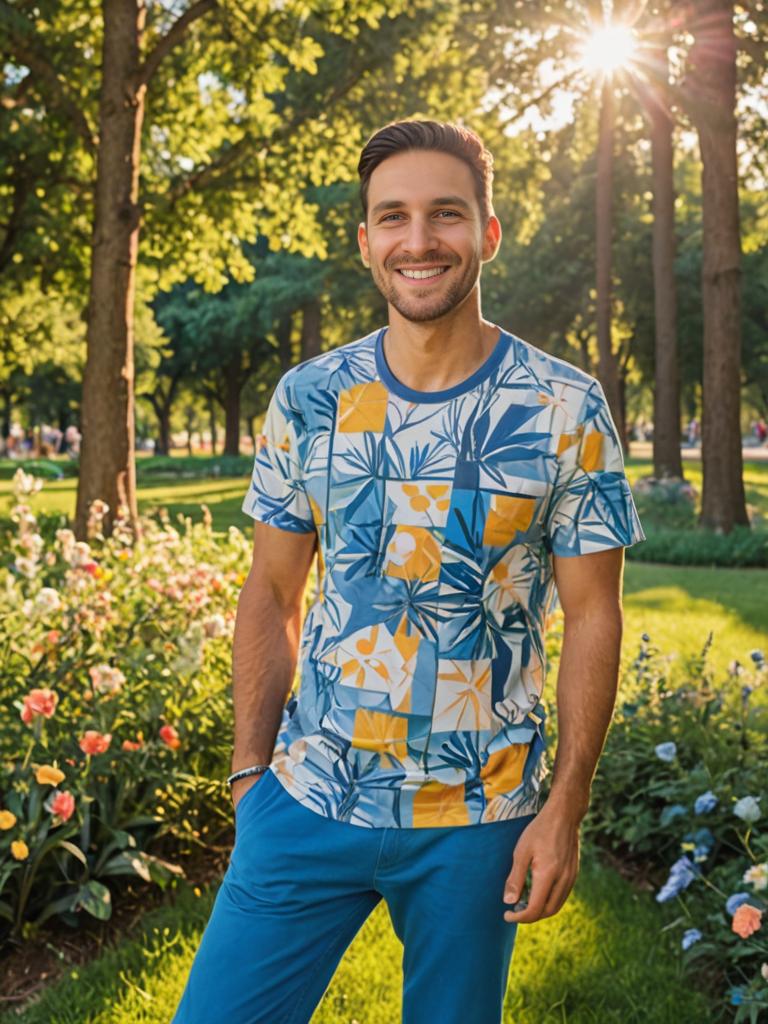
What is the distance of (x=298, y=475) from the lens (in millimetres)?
2182

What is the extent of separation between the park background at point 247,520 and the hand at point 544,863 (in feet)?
4.13

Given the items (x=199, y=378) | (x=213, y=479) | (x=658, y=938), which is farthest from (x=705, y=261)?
(x=199, y=378)

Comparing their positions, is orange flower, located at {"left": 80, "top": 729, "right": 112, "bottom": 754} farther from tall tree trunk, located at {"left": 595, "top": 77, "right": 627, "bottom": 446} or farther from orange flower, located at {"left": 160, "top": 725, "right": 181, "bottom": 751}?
tall tree trunk, located at {"left": 595, "top": 77, "right": 627, "bottom": 446}

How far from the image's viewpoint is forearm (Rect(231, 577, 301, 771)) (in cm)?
223

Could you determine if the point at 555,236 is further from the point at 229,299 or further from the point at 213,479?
the point at 213,479

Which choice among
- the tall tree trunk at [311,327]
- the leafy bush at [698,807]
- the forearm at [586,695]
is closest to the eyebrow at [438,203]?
the forearm at [586,695]

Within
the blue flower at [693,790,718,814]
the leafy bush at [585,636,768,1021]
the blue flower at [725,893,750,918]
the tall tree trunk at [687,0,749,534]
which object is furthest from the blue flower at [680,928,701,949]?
the tall tree trunk at [687,0,749,534]

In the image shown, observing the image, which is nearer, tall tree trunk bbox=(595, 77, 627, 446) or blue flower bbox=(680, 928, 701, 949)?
blue flower bbox=(680, 928, 701, 949)

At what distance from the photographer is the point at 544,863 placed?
190 cm

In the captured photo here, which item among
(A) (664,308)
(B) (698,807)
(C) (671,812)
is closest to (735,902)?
(B) (698,807)

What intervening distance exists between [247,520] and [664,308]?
29.2 feet

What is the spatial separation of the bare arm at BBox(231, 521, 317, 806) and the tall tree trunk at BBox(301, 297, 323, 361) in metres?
26.3

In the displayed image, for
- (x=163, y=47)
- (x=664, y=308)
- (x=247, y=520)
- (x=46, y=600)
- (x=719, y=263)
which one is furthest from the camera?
(x=664, y=308)

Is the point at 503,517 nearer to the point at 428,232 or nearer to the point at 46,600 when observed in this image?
the point at 428,232
